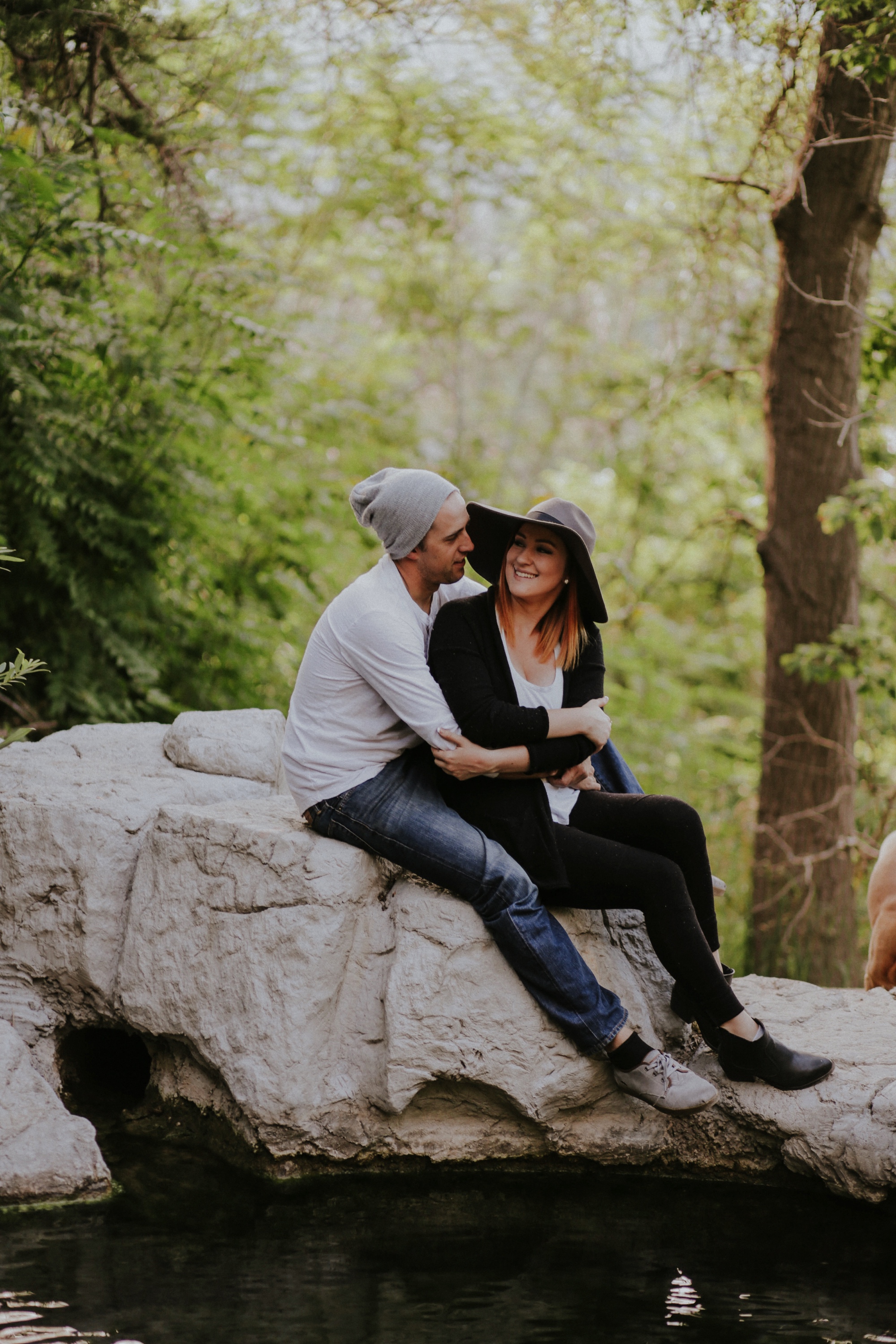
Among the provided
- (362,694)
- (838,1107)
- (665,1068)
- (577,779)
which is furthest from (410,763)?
(838,1107)

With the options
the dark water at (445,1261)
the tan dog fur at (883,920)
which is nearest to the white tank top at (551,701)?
the dark water at (445,1261)

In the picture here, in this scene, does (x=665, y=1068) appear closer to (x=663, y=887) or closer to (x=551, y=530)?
(x=663, y=887)

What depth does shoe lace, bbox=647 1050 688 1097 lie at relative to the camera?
11.0 ft

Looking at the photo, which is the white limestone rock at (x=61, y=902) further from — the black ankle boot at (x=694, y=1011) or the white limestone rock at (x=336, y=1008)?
the black ankle boot at (x=694, y=1011)

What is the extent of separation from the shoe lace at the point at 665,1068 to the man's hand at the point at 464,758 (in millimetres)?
967

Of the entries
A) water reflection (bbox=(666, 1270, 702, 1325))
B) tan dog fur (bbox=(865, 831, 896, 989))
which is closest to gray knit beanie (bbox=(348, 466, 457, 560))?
water reflection (bbox=(666, 1270, 702, 1325))

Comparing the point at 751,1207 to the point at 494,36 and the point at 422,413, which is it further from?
the point at 422,413

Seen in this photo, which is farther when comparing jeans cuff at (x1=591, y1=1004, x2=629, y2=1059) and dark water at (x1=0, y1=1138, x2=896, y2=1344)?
jeans cuff at (x1=591, y1=1004, x2=629, y2=1059)

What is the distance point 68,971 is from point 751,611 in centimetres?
956

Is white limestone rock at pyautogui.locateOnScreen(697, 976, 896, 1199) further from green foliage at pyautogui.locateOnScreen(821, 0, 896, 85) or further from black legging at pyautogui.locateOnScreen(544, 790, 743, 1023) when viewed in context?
green foliage at pyautogui.locateOnScreen(821, 0, 896, 85)

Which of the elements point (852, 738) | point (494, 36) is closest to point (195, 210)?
point (494, 36)

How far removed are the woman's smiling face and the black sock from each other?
4.35 ft

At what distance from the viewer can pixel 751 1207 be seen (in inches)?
135

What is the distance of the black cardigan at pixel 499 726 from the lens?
331cm
